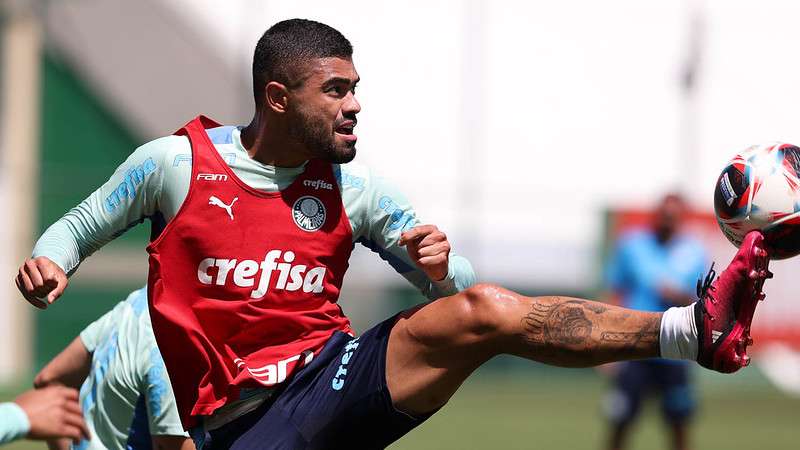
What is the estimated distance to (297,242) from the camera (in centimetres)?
541

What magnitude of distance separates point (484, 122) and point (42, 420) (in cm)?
2062

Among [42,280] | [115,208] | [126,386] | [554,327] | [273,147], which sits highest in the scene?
[273,147]

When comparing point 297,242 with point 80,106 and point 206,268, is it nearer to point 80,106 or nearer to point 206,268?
point 206,268

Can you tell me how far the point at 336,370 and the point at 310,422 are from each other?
0.73ft

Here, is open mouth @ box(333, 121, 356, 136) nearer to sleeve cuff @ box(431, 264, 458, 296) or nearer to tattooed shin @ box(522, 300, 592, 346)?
sleeve cuff @ box(431, 264, 458, 296)

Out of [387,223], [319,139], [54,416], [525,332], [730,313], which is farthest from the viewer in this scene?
[387,223]

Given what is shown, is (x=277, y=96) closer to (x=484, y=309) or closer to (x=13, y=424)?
(x=484, y=309)

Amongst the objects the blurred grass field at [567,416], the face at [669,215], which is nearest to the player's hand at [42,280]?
the blurred grass field at [567,416]

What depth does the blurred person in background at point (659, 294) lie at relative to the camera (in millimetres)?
11008

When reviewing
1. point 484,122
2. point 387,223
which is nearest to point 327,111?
point 387,223

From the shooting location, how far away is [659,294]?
36.7 ft

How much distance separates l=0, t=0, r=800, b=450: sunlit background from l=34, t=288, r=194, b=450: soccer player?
8.02m

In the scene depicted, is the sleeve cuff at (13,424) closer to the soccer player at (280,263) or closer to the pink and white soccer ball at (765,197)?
the soccer player at (280,263)

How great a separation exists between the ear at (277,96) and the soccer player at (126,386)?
1.26 m
